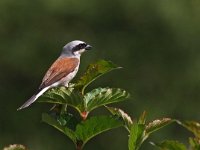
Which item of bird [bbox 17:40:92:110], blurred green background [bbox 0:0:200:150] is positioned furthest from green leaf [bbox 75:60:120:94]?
blurred green background [bbox 0:0:200:150]

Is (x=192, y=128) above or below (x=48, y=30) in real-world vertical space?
above

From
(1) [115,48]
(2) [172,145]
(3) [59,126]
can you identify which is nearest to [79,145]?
(3) [59,126]

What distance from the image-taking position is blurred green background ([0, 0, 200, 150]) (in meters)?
33.7

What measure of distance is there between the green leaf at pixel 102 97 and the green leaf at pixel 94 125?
94mm

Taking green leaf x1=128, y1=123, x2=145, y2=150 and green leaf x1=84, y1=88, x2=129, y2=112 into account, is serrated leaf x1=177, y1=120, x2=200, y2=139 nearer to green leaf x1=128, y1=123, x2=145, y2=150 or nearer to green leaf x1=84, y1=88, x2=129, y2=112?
green leaf x1=128, y1=123, x2=145, y2=150

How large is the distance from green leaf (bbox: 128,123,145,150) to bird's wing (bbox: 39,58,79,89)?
169 inches

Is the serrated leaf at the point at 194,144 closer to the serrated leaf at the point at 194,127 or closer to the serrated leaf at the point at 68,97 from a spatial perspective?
the serrated leaf at the point at 194,127

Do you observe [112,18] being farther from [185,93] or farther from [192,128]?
[192,128]

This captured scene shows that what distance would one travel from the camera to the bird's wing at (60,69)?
706 centimetres

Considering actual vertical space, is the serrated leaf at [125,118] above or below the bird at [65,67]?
above

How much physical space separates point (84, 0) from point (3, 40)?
3.48 metres

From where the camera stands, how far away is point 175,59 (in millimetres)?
37656

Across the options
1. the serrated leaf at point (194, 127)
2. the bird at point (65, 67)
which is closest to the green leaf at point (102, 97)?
the serrated leaf at point (194, 127)

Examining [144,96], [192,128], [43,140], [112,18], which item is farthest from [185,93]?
[192,128]
